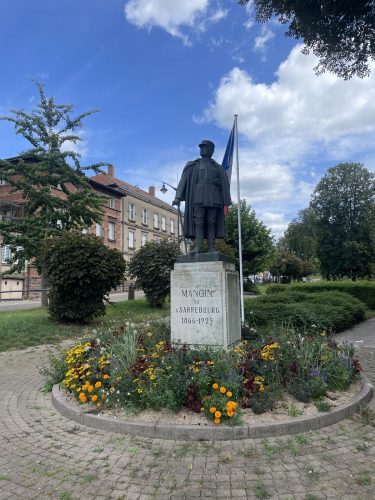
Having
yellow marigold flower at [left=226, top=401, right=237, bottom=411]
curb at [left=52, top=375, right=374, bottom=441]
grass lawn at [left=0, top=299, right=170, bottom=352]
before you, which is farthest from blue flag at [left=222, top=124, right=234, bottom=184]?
yellow marigold flower at [left=226, top=401, right=237, bottom=411]

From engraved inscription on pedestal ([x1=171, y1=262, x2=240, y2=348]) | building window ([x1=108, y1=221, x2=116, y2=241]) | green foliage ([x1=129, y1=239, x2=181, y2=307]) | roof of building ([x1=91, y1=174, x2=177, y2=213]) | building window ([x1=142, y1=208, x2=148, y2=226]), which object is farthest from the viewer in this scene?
building window ([x1=142, y1=208, x2=148, y2=226])

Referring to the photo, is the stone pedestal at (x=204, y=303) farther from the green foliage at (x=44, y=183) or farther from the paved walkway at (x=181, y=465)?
the green foliage at (x=44, y=183)

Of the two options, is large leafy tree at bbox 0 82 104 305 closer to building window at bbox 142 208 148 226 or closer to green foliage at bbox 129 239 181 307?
green foliage at bbox 129 239 181 307

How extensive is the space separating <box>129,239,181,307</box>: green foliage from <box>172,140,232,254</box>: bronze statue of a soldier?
33.5 ft

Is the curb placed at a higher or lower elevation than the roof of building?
lower

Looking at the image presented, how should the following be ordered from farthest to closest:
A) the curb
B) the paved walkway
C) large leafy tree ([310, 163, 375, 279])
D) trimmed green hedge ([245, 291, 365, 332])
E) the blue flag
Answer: large leafy tree ([310, 163, 375, 279]) < the blue flag < trimmed green hedge ([245, 291, 365, 332]) < the curb < the paved walkway

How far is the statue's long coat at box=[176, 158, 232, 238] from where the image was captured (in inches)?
287

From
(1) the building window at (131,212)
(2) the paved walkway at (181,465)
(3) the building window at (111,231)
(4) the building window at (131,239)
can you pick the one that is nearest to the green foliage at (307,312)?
(2) the paved walkway at (181,465)

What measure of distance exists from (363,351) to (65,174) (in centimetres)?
1529

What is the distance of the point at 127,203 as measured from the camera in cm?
5072

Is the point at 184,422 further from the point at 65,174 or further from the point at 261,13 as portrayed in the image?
the point at 65,174

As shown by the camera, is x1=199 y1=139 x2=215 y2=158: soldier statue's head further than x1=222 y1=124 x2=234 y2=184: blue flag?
No

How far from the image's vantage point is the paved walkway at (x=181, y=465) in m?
3.19

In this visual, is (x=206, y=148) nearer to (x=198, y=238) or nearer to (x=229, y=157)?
(x=198, y=238)
